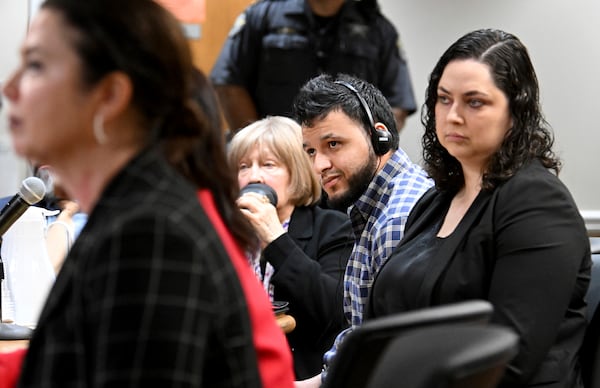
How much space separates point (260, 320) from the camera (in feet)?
3.59

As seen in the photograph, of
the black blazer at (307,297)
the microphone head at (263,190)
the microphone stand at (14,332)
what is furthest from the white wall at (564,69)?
the microphone stand at (14,332)

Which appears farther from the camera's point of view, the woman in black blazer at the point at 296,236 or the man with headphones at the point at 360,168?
the woman in black blazer at the point at 296,236

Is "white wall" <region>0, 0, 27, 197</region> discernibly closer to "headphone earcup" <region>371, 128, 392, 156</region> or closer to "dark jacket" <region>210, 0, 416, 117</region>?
"dark jacket" <region>210, 0, 416, 117</region>

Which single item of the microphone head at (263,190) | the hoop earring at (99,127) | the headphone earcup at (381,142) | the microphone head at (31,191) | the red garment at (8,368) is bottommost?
the microphone head at (263,190)

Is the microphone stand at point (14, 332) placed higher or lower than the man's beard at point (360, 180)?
lower

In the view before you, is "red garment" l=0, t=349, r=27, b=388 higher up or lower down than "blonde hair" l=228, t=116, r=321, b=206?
higher up

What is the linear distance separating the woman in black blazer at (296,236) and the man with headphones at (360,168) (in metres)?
0.23

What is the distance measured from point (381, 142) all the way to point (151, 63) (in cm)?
143

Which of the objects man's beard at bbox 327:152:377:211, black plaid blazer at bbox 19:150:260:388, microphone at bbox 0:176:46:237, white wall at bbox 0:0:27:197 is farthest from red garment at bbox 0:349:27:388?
white wall at bbox 0:0:27:197

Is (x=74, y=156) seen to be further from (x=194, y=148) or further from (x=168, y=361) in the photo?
(x=168, y=361)

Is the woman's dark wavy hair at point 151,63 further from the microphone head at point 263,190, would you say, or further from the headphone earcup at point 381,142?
the microphone head at point 263,190

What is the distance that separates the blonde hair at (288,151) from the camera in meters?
2.93

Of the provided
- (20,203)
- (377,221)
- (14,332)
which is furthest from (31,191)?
(377,221)

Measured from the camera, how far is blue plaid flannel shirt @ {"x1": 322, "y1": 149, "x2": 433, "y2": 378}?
7.56ft
